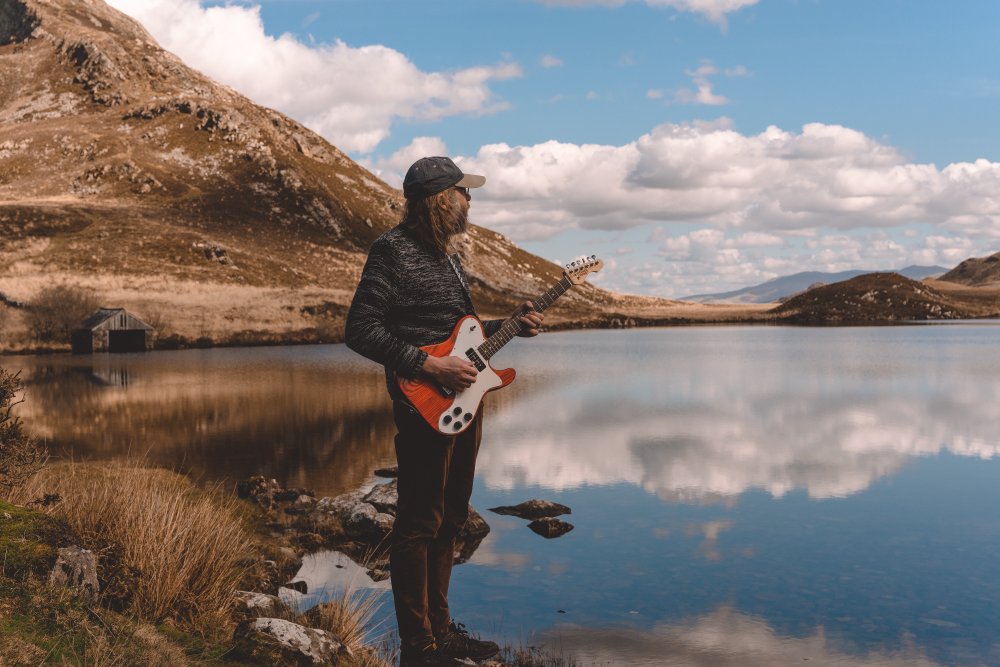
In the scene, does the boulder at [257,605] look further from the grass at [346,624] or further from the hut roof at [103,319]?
the hut roof at [103,319]

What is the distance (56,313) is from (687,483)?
191 feet

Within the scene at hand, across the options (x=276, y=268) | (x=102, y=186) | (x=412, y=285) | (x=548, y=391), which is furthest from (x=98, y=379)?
(x=102, y=186)

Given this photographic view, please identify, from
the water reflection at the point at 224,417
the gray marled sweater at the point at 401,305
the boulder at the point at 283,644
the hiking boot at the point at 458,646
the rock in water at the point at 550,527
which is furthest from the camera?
the water reflection at the point at 224,417

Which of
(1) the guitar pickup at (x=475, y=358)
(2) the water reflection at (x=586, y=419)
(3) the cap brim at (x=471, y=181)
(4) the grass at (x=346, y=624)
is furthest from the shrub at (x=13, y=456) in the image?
(3) the cap brim at (x=471, y=181)

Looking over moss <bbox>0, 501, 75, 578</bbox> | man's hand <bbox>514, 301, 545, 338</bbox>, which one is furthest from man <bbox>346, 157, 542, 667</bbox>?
moss <bbox>0, 501, 75, 578</bbox>

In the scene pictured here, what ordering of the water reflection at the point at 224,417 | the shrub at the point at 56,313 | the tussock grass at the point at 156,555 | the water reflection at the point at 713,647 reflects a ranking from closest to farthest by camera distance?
the tussock grass at the point at 156,555 → the water reflection at the point at 713,647 → the water reflection at the point at 224,417 → the shrub at the point at 56,313

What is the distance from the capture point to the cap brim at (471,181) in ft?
21.7

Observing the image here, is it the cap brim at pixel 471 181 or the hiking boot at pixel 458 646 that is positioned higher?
the cap brim at pixel 471 181

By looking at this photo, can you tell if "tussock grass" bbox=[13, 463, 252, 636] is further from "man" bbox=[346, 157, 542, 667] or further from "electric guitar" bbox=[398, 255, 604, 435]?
"electric guitar" bbox=[398, 255, 604, 435]

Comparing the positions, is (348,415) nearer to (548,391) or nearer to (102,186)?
(548,391)

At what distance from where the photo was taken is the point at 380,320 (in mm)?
6395

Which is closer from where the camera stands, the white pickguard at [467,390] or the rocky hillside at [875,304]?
the white pickguard at [467,390]

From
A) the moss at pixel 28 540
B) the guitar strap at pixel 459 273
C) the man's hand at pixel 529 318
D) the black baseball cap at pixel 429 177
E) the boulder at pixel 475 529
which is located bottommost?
the boulder at pixel 475 529

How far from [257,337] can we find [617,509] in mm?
62254
